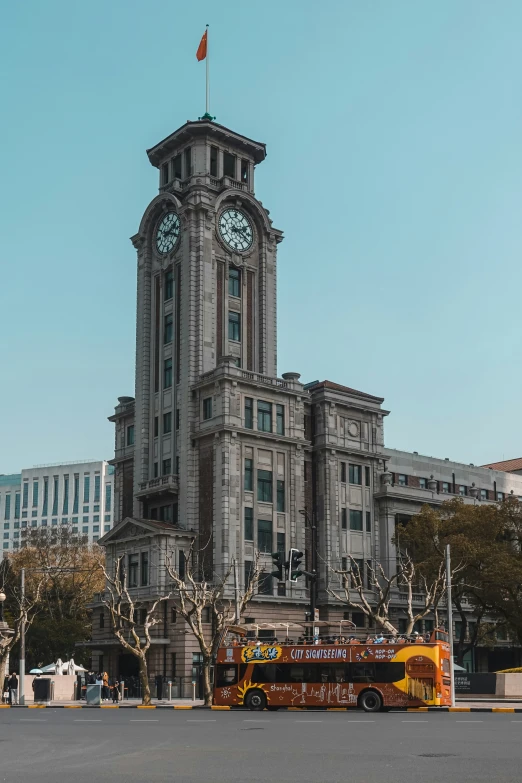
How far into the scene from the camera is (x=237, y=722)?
103 feet

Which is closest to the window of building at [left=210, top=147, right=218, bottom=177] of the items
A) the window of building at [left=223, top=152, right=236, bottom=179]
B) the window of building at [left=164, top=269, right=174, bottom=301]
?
the window of building at [left=223, top=152, right=236, bottom=179]

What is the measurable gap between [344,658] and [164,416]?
41822 mm

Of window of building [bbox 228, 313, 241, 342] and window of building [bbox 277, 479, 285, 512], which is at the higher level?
window of building [bbox 228, 313, 241, 342]

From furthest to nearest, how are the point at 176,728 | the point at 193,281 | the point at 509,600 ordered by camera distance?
the point at 193,281
the point at 509,600
the point at 176,728

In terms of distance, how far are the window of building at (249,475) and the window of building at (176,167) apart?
27.1m

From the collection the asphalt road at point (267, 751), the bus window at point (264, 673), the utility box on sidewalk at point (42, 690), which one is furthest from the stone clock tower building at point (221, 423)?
the asphalt road at point (267, 751)

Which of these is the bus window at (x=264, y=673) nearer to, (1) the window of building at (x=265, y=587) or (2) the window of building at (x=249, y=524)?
(1) the window of building at (x=265, y=587)

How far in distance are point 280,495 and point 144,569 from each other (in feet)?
38.9

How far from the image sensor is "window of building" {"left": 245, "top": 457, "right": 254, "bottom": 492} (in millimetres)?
72812

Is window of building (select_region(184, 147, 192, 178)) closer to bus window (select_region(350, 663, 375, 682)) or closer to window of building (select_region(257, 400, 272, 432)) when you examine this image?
window of building (select_region(257, 400, 272, 432))

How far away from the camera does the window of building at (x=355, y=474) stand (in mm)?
80438

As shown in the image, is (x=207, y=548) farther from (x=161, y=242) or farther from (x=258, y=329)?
(x=161, y=242)

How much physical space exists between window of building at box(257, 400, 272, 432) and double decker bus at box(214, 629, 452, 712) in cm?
3328

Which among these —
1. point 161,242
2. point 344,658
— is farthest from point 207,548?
point 344,658
